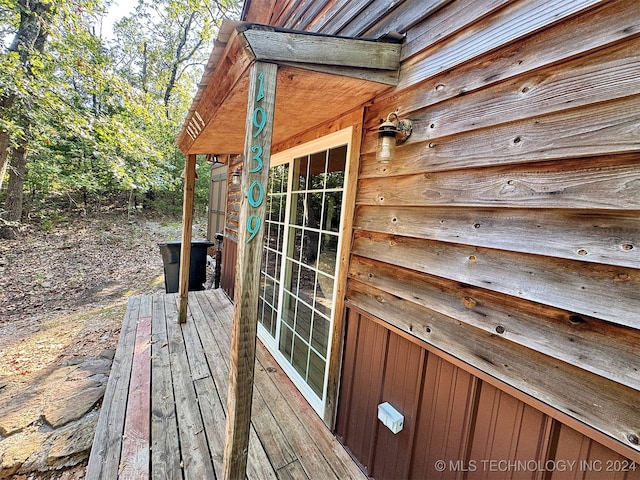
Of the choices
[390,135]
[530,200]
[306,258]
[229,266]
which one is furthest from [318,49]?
[229,266]

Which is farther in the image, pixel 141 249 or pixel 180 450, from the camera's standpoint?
pixel 141 249

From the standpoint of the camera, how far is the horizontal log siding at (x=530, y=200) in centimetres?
81

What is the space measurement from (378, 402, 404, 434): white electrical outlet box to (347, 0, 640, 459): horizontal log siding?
0.45 meters

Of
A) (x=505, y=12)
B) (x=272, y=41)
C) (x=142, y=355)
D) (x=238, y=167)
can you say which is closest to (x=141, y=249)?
(x=238, y=167)

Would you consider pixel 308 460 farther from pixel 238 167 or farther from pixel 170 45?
pixel 170 45

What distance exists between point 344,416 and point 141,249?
28.8 feet

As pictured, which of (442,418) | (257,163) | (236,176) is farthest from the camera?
(236,176)

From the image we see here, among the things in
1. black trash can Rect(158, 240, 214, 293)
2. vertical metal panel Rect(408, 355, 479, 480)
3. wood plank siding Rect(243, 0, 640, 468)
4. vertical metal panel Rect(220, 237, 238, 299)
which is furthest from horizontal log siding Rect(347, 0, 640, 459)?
black trash can Rect(158, 240, 214, 293)

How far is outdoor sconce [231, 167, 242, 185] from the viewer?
4238 millimetres

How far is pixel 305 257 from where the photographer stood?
259 centimetres

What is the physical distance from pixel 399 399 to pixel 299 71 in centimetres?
168

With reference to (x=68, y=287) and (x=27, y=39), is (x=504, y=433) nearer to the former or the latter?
(x=68, y=287)

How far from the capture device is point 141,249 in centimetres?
862

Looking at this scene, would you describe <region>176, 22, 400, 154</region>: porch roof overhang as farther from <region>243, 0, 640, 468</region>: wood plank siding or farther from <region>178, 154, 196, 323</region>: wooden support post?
<region>178, 154, 196, 323</region>: wooden support post
